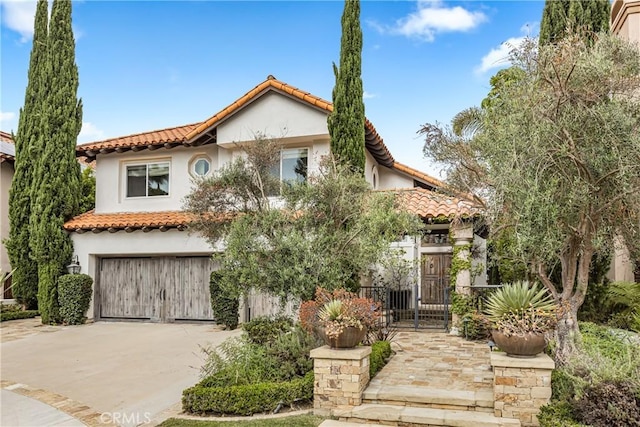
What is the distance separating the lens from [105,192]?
2070 cm

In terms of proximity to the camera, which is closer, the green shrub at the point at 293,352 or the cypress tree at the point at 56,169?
the green shrub at the point at 293,352

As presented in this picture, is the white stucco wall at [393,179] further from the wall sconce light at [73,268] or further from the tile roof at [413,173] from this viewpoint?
the wall sconce light at [73,268]

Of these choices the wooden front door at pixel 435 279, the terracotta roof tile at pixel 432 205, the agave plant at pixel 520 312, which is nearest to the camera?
the agave plant at pixel 520 312

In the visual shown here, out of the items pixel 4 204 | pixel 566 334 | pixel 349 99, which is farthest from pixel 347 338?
pixel 4 204

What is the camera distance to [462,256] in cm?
1473

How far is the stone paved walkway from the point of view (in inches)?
354

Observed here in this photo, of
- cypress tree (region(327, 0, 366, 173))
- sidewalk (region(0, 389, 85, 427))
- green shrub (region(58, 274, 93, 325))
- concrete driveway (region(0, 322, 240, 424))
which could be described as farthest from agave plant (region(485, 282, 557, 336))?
green shrub (region(58, 274, 93, 325))

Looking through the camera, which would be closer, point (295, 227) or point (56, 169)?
point (295, 227)

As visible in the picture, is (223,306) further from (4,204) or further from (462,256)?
(4,204)

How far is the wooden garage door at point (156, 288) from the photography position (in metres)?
18.9

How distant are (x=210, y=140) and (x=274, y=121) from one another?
305 centimetres

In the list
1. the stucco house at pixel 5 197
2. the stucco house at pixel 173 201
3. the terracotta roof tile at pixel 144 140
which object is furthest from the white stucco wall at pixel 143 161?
the stucco house at pixel 5 197

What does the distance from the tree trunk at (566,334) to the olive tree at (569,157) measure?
0.02 m

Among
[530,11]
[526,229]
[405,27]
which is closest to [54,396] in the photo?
[526,229]
